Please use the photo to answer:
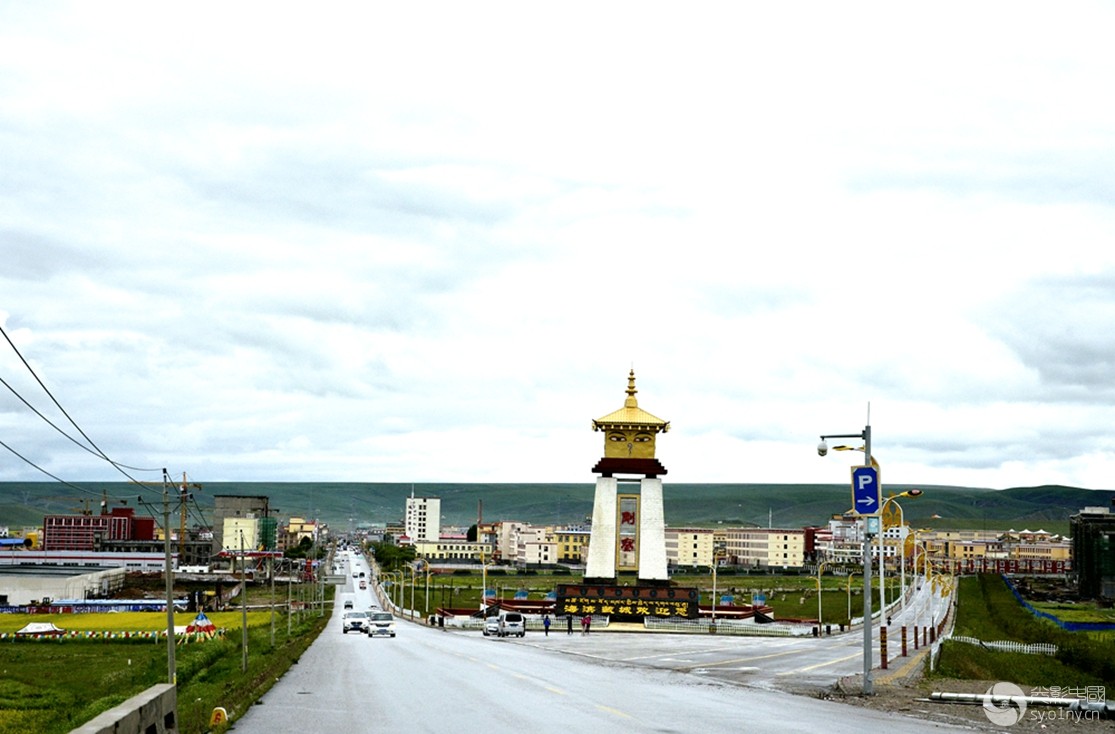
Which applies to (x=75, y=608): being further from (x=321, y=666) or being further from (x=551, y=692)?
(x=551, y=692)

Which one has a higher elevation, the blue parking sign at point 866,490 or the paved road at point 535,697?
the blue parking sign at point 866,490

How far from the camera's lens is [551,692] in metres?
29.4

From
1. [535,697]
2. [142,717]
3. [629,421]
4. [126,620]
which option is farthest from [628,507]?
[142,717]

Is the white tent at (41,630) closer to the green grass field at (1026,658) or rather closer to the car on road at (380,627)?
the car on road at (380,627)

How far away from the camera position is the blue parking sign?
3403cm

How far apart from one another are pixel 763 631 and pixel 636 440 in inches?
1035

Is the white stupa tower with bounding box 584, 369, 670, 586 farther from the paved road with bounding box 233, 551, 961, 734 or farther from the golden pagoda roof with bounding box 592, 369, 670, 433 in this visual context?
the paved road with bounding box 233, 551, 961, 734

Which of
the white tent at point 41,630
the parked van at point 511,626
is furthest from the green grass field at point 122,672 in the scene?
the parked van at point 511,626

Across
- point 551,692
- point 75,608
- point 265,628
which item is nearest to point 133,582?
point 75,608

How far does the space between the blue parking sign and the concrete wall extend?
2381 cm

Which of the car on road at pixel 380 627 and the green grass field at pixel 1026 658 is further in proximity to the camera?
the car on road at pixel 380 627

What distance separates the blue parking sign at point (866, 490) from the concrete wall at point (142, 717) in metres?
23.8

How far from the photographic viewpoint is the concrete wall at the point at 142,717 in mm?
11008

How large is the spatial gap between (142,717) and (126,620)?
3991 inches
